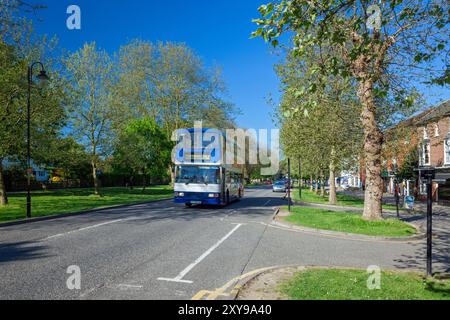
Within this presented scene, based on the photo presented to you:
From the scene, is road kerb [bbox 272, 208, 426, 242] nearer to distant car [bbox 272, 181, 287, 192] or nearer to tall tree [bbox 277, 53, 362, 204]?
tall tree [bbox 277, 53, 362, 204]

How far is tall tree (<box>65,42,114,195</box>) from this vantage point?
29797 mm

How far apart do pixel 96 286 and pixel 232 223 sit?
355 inches

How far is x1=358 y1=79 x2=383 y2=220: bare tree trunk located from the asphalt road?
3.41m

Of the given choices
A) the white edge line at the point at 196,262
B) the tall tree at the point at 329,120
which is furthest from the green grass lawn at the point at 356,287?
the tall tree at the point at 329,120

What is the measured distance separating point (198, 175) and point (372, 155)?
9763 millimetres

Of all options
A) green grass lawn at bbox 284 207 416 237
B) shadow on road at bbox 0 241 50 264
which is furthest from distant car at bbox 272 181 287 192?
shadow on road at bbox 0 241 50 264

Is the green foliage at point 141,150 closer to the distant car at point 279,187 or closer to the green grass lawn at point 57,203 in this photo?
the green grass lawn at point 57,203

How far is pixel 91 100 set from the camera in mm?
30188

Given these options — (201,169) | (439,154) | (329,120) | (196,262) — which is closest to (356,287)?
(196,262)

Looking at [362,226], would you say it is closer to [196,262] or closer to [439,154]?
[196,262]

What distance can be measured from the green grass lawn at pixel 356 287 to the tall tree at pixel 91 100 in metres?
27.8

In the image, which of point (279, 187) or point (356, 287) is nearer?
point (356, 287)

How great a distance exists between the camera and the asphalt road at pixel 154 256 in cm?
569
